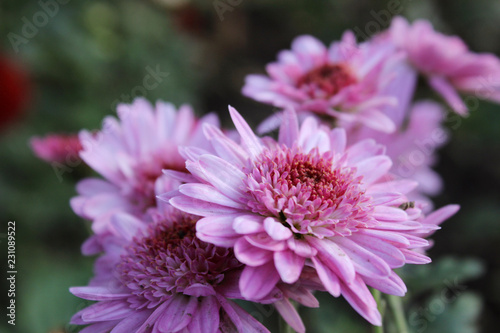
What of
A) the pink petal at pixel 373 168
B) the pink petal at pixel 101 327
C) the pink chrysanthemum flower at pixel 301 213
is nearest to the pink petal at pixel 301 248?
the pink chrysanthemum flower at pixel 301 213

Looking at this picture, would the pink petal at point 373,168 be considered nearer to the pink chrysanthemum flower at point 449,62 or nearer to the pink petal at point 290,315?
the pink petal at point 290,315

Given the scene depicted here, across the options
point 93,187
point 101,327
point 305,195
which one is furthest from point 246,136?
point 93,187

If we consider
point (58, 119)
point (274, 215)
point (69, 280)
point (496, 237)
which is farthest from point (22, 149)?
point (496, 237)

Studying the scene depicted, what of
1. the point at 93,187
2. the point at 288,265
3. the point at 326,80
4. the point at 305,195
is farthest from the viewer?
the point at 326,80

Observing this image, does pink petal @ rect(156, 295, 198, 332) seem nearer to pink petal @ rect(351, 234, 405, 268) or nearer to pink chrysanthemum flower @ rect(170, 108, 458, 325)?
pink chrysanthemum flower @ rect(170, 108, 458, 325)

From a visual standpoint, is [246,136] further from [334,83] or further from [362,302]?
[334,83]

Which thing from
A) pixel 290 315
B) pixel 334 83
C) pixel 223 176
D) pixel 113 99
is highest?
pixel 113 99
